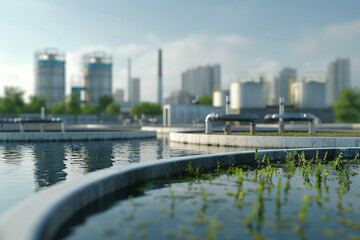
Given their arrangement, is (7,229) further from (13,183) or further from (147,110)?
(147,110)

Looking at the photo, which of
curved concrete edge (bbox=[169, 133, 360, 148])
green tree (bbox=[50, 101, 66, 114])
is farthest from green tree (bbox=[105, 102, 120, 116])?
curved concrete edge (bbox=[169, 133, 360, 148])

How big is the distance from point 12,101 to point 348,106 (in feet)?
232

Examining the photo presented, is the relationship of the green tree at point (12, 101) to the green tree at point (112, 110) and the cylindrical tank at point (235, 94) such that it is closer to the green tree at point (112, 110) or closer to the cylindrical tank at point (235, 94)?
the green tree at point (112, 110)

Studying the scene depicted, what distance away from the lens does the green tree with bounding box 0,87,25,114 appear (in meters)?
75.6

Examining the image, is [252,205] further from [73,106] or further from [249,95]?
[73,106]

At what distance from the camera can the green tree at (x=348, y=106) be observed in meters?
79.4

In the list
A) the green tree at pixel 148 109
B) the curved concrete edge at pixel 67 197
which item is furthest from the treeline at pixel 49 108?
the curved concrete edge at pixel 67 197

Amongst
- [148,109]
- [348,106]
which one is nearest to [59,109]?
[148,109]

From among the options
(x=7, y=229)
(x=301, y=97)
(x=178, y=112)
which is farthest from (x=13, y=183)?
(x=301, y=97)

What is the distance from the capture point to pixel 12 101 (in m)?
76.9

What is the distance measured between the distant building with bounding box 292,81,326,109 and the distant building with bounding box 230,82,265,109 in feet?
23.0

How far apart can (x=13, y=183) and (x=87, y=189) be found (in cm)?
374

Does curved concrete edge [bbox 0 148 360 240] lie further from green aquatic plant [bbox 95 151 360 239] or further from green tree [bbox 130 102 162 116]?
green tree [bbox 130 102 162 116]

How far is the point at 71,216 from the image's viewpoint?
6316 mm
